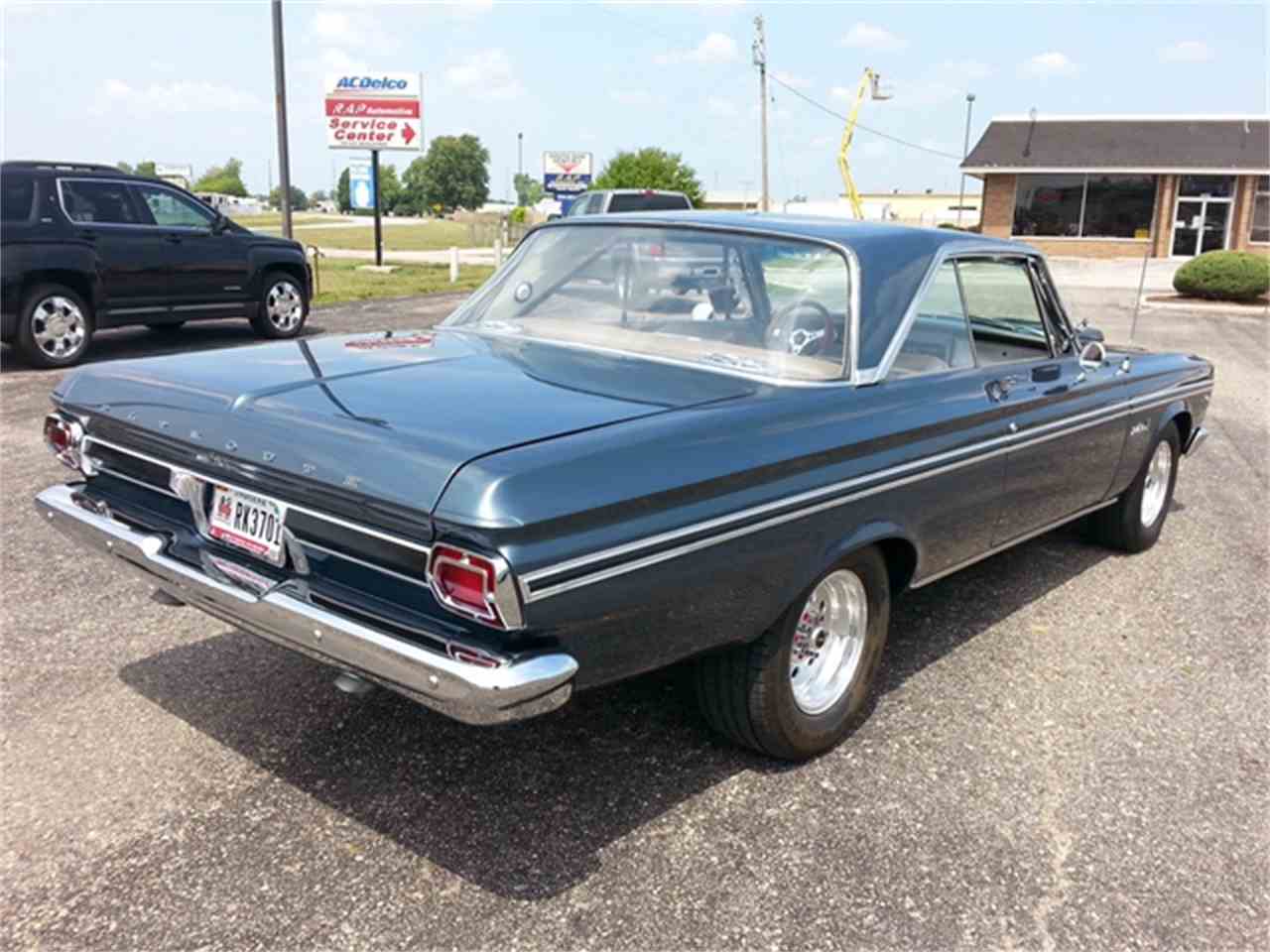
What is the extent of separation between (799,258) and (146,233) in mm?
9121

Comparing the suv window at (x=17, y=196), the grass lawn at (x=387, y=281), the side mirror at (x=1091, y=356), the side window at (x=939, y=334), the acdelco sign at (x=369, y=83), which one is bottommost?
the grass lawn at (x=387, y=281)

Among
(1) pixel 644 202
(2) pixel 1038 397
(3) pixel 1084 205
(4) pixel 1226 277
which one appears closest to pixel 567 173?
(3) pixel 1084 205

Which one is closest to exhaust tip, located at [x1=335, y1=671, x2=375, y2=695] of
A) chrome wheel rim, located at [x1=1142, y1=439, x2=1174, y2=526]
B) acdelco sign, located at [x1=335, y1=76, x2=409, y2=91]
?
chrome wheel rim, located at [x1=1142, y1=439, x2=1174, y2=526]

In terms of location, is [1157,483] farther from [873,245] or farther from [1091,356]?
[873,245]

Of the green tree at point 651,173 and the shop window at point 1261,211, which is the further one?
the green tree at point 651,173

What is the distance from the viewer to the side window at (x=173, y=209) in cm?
1112

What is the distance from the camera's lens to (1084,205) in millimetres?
36438

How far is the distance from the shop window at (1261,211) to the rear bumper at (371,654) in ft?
127

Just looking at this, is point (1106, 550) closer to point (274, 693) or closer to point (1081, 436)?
point (1081, 436)

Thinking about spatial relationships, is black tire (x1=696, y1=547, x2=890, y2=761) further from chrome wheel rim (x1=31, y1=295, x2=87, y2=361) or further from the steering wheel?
chrome wheel rim (x1=31, y1=295, x2=87, y2=361)

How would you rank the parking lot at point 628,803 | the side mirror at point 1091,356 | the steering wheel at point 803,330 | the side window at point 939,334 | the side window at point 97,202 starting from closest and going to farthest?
the parking lot at point 628,803
the steering wheel at point 803,330
the side window at point 939,334
the side mirror at point 1091,356
the side window at point 97,202

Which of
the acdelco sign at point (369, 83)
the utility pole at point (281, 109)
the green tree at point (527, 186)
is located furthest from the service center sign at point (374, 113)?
the green tree at point (527, 186)

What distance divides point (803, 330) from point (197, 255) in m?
9.58

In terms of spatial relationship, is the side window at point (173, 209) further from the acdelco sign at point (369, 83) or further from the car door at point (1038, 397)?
the acdelco sign at point (369, 83)
